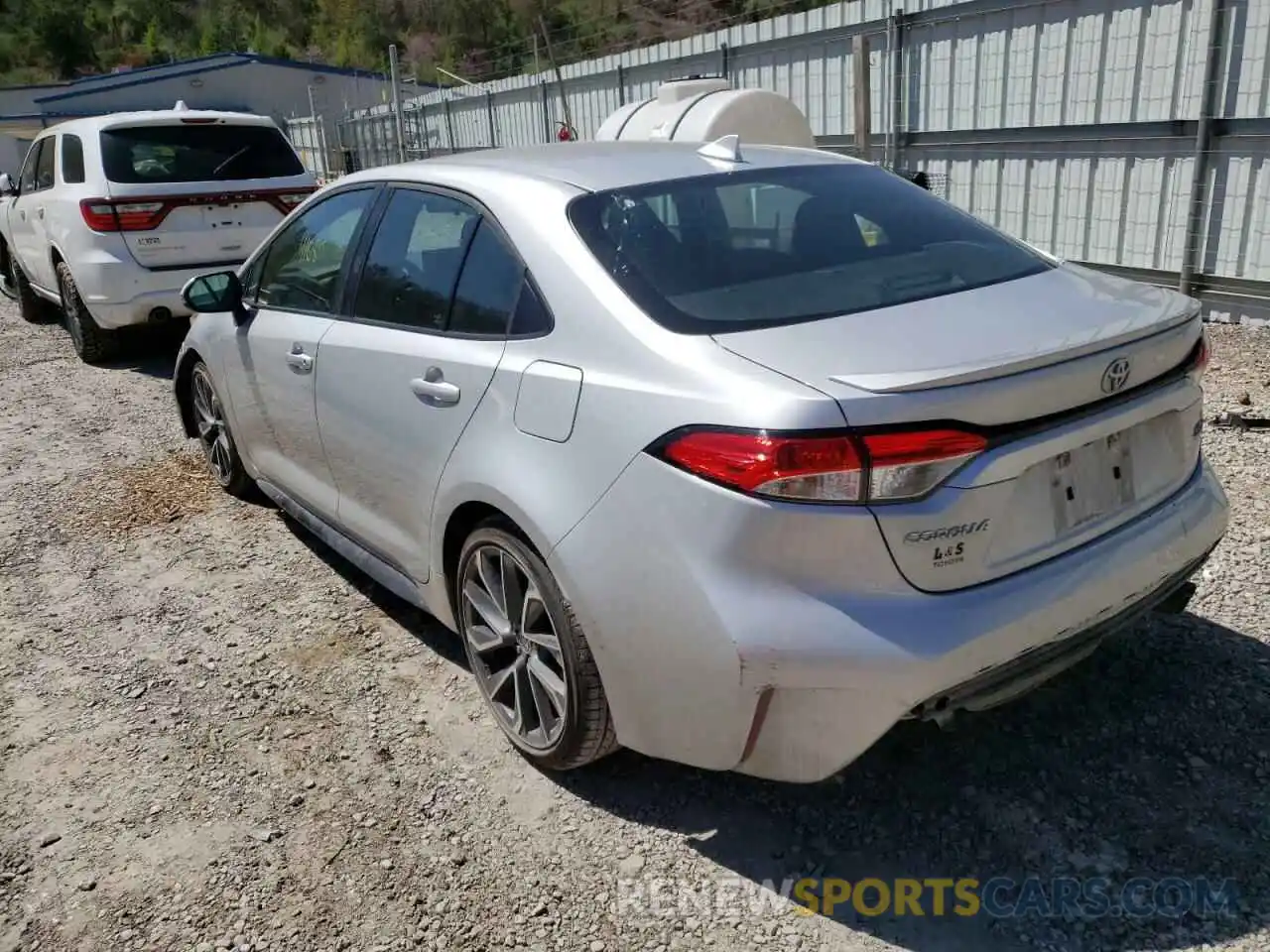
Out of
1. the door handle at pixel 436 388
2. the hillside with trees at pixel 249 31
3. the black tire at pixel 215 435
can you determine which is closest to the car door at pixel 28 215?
the black tire at pixel 215 435

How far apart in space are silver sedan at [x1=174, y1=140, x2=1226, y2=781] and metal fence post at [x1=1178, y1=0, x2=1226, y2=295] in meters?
4.85

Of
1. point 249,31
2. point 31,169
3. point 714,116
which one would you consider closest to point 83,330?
point 31,169

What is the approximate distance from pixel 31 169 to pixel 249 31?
75.6m

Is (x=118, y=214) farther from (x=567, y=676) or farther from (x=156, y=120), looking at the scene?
(x=567, y=676)

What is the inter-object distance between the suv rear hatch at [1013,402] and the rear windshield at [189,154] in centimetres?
640

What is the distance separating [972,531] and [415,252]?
6.43 feet

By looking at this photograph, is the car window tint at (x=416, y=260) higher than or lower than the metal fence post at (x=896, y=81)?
lower

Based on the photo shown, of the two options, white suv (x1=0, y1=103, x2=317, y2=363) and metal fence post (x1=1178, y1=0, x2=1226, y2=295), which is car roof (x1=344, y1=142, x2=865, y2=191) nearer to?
white suv (x1=0, y1=103, x2=317, y2=363)

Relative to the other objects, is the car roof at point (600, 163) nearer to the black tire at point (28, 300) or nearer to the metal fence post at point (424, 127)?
the black tire at point (28, 300)

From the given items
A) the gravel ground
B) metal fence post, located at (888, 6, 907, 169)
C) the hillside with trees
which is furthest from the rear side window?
the hillside with trees

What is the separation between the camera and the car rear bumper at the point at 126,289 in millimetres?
7219

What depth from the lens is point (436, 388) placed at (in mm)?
2914

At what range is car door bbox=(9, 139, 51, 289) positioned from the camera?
338 inches

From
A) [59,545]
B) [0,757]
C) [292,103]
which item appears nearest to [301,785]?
[0,757]
